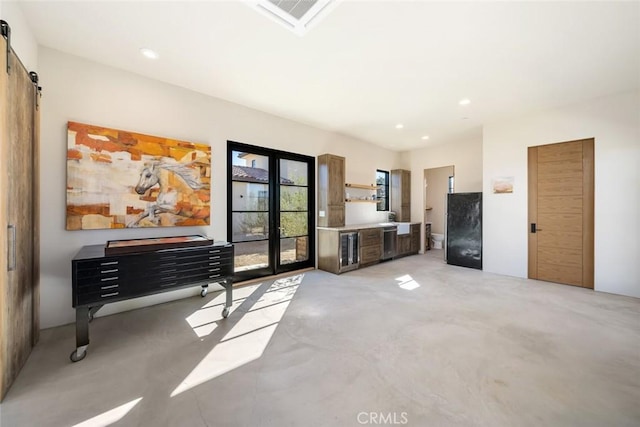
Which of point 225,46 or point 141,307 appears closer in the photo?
point 225,46

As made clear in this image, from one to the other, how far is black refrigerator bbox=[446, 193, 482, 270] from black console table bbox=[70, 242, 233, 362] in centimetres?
482

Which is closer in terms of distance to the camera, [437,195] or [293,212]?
[293,212]

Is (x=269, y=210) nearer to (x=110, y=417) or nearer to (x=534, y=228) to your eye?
Result: (x=110, y=417)

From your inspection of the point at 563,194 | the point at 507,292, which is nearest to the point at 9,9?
the point at 507,292

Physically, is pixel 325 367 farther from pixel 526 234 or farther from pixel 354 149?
pixel 354 149

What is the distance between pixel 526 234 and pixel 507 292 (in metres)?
1.47

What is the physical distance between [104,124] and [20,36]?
0.93m

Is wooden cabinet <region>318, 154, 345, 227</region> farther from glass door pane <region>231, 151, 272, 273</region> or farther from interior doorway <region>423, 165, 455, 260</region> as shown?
interior doorway <region>423, 165, 455, 260</region>

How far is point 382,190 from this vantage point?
7227 mm

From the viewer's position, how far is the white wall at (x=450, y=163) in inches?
241

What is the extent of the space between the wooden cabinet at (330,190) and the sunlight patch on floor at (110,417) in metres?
3.95

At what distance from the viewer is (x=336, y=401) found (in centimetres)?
168

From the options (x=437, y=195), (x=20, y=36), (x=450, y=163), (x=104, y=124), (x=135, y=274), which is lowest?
(x=135, y=274)

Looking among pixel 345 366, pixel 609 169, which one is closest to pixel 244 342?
pixel 345 366
